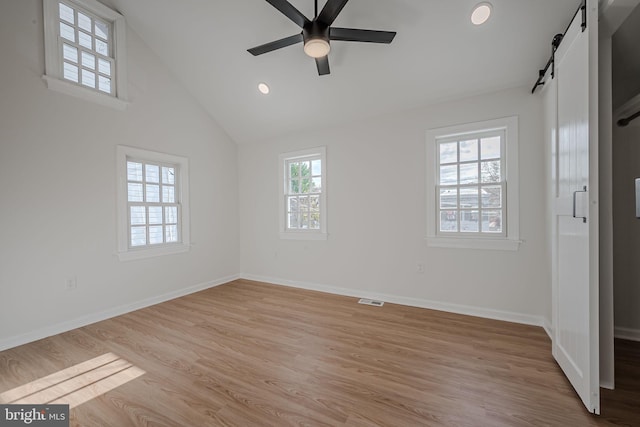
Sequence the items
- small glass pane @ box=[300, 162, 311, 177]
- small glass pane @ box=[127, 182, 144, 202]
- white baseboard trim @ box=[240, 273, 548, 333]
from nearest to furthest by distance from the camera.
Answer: white baseboard trim @ box=[240, 273, 548, 333] < small glass pane @ box=[127, 182, 144, 202] < small glass pane @ box=[300, 162, 311, 177]

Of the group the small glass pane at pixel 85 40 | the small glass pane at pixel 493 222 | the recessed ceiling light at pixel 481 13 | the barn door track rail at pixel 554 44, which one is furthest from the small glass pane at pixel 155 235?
the barn door track rail at pixel 554 44

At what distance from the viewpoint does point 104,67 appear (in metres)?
3.29

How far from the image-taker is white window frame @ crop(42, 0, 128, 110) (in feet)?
9.06

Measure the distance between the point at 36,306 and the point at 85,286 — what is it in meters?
0.41

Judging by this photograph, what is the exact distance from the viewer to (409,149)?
11.4ft

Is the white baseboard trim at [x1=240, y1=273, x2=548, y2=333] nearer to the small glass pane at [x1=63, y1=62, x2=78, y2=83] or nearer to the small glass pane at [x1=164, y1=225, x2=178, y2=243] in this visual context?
the small glass pane at [x1=164, y1=225, x2=178, y2=243]

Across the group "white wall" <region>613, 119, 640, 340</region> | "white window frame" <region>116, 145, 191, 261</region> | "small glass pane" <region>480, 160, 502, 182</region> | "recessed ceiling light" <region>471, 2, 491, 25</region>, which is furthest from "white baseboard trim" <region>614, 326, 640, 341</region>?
"white window frame" <region>116, 145, 191, 261</region>

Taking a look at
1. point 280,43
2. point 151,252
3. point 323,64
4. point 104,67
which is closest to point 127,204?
point 151,252

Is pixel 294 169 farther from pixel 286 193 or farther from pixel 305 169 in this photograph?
pixel 286 193

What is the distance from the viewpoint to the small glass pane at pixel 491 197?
10.0ft

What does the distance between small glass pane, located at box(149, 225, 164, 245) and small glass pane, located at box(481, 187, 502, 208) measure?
437 cm

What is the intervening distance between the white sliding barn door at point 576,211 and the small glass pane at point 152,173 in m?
4.58

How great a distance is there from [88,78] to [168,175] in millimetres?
1425

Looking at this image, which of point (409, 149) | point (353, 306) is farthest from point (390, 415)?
point (409, 149)
